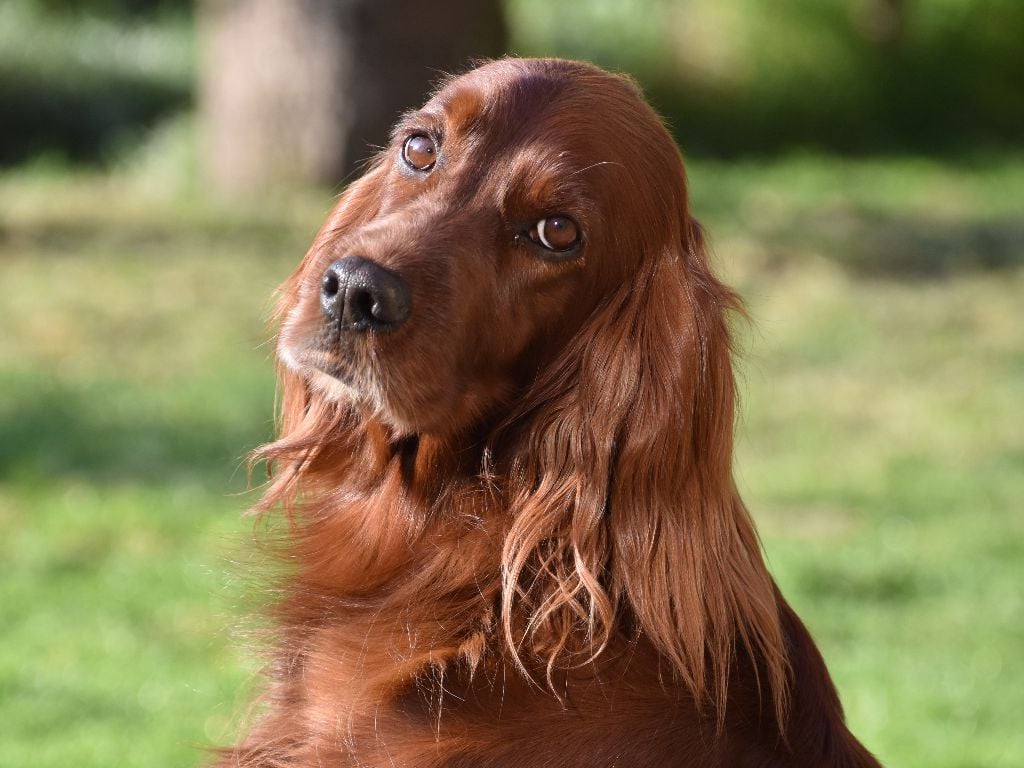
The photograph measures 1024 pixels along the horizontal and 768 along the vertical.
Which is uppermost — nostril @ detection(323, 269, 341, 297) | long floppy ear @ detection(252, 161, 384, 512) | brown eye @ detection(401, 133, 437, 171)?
brown eye @ detection(401, 133, 437, 171)

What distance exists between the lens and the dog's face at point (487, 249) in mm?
2934

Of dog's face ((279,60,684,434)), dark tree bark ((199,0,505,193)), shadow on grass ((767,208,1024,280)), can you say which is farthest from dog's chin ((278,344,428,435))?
shadow on grass ((767,208,1024,280))

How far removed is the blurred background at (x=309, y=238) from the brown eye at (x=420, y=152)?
83cm

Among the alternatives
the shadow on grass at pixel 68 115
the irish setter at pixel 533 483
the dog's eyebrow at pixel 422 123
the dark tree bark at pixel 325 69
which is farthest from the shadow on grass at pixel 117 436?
the shadow on grass at pixel 68 115

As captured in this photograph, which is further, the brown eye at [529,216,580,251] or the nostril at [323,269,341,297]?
the brown eye at [529,216,580,251]

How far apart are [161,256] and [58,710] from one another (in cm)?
609

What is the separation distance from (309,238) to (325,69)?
4.70ft

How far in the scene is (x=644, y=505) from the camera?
2.95 meters

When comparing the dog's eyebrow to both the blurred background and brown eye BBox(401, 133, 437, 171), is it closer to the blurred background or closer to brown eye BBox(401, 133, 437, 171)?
brown eye BBox(401, 133, 437, 171)

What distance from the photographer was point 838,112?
17.4 m

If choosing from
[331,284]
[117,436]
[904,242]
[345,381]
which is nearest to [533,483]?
[345,381]

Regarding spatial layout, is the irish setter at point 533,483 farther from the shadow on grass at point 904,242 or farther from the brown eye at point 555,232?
the shadow on grass at point 904,242

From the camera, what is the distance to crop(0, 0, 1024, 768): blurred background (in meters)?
6.01

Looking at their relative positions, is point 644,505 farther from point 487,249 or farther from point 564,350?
point 487,249
